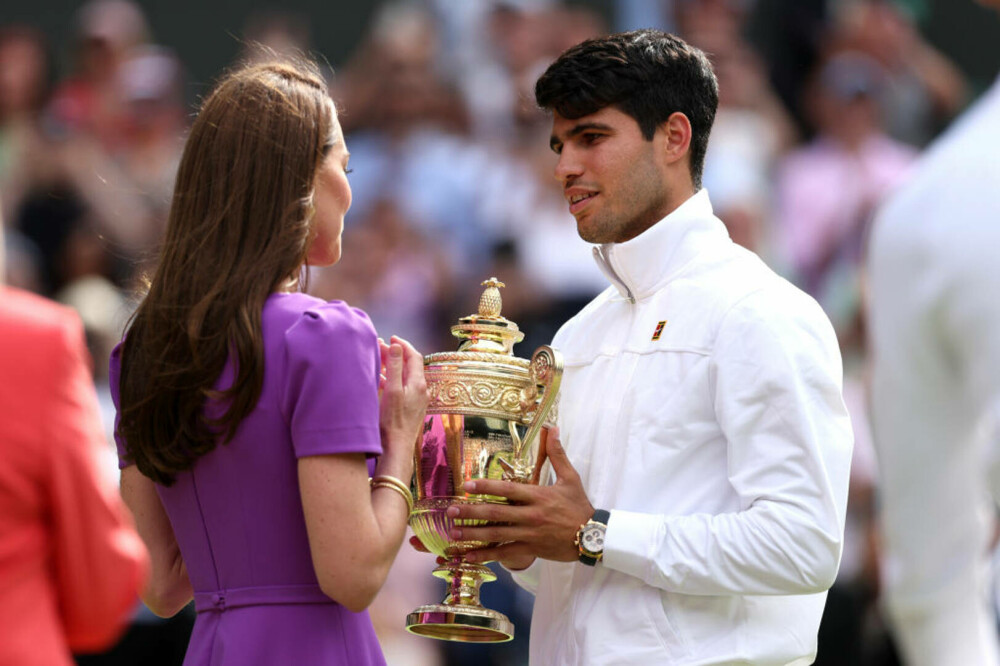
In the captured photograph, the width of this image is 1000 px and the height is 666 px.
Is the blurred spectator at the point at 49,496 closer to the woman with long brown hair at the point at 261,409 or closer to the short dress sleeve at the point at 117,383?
the woman with long brown hair at the point at 261,409

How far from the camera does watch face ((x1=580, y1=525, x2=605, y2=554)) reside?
3.45m

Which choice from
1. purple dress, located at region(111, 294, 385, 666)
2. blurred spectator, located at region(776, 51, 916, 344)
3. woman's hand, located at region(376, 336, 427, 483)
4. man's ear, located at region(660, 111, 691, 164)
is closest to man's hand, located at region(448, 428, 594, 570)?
woman's hand, located at region(376, 336, 427, 483)

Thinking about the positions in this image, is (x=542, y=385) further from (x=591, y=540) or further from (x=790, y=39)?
(x=790, y=39)

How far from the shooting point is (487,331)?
3682mm

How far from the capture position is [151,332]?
2998 mm

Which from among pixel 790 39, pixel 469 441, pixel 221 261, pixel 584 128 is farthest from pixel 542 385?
pixel 790 39

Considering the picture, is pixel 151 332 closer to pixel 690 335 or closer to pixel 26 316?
pixel 26 316

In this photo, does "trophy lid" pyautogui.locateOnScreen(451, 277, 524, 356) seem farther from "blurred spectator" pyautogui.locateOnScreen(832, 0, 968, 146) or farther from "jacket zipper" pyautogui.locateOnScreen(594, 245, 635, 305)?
"blurred spectator" pyautogui.locateOnScreen(832, 0, 968, 146)

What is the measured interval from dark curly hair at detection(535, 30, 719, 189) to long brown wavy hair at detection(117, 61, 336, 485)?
0.93 m

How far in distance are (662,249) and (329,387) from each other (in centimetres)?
121

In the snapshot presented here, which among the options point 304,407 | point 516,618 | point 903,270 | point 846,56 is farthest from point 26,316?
point 846,56

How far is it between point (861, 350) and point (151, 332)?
6.08m

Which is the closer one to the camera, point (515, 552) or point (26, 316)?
point (26, 316)

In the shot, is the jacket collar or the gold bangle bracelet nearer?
the gold bangle bracelet
